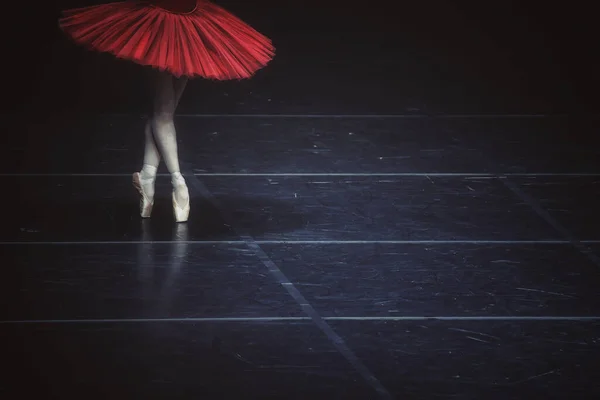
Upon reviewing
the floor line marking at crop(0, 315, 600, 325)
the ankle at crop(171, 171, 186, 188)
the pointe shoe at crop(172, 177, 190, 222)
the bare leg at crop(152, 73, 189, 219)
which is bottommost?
the floor line marking at crop(0, 315, 600, 325)

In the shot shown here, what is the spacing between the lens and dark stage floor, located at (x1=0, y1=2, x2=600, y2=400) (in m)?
3.85

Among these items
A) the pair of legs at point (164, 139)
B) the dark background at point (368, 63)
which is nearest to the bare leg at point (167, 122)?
the pair of legs at point (164, 139)

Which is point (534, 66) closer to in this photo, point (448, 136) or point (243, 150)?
point (448, 136)

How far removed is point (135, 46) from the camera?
4.89m

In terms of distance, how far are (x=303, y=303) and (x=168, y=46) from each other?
1.11 m

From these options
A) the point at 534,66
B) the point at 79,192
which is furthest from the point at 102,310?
the point at 534,66

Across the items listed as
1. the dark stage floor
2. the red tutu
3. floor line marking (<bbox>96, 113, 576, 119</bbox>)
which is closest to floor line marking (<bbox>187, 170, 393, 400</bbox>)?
the dark stage floor

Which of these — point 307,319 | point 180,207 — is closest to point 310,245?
A: point 180,207

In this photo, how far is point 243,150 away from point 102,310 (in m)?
2.22

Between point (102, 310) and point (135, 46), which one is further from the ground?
point (135, 46)

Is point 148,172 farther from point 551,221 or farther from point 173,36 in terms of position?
point 551,221

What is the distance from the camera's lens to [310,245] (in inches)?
198

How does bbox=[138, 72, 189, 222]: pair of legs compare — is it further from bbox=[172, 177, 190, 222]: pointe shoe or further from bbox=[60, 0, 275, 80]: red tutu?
bbox=[60, 0, 275, 80]: red tutu

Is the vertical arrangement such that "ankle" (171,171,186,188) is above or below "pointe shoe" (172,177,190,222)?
above
